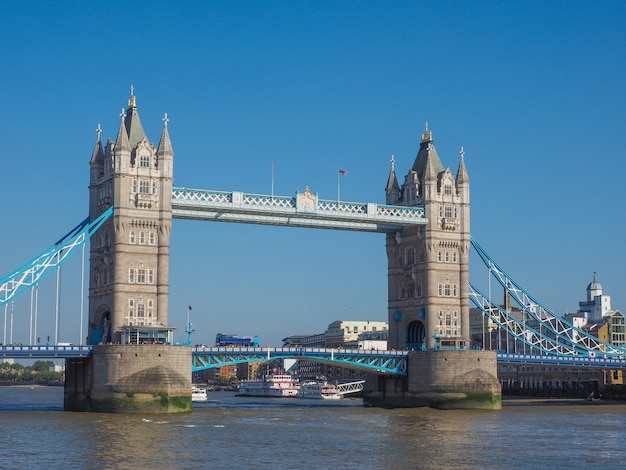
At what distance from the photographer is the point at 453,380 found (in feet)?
335

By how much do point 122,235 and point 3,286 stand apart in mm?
10801

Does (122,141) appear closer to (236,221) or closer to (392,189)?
(236,221)

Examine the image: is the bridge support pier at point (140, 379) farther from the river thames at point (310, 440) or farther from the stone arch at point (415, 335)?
the stone arch at point (415, 335)

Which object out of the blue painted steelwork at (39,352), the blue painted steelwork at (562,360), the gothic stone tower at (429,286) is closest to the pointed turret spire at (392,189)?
the gothic stone tower at (429,286)

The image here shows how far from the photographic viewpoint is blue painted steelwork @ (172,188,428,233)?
326ft

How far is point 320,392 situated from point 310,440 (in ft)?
277

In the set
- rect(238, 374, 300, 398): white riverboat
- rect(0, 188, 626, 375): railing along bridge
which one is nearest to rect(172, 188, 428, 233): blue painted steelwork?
rect(0, 188, 626, 375): railing along bridge

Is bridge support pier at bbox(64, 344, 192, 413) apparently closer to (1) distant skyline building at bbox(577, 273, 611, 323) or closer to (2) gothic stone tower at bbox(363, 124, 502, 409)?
(2) gothic stone tower at bbox(363, 124, 502, 409)

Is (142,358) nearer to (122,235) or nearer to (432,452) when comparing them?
(122,235)

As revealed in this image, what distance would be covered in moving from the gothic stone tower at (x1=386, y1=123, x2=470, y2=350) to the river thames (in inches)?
602

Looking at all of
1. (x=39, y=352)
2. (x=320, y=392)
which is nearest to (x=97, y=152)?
(x=39, y=352)

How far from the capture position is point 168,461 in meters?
57.4

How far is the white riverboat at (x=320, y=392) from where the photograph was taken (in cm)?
15038

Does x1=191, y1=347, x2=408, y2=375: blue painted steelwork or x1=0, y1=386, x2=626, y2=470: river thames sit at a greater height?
x1=191, y1=347, x2=408, y2=375: blue painted steelwork
